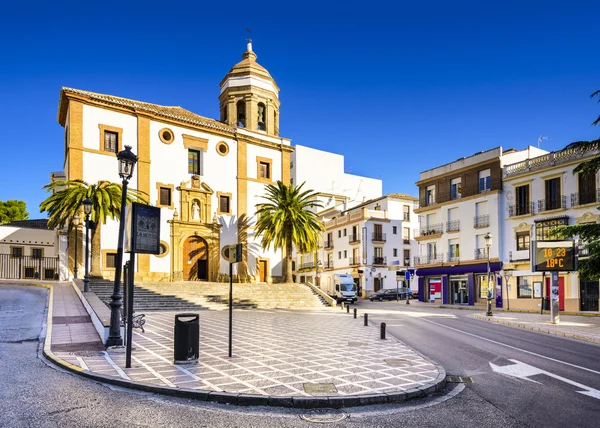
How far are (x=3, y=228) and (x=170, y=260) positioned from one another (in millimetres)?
17484

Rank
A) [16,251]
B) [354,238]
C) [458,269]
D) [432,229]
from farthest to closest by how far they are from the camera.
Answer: [354,238] → [432,229] → [458,269] → [16,251]

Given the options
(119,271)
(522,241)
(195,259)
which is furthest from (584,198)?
(119,271)

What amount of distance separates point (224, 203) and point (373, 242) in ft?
73.6

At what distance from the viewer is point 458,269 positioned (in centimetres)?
4069

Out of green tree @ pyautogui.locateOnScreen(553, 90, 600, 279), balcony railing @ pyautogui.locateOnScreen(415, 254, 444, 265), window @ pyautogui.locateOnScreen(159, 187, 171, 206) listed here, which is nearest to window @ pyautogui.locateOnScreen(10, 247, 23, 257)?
window @ pyautogui.locateOnScreen(159, 187, 171, 206)

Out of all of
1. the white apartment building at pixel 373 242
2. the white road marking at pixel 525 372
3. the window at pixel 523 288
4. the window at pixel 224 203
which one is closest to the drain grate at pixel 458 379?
the white road marking at pixel 525 372

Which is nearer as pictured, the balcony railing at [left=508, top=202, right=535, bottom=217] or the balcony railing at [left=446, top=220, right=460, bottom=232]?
the balcony railing at [left=508, top=202, right=535, bottom=217]

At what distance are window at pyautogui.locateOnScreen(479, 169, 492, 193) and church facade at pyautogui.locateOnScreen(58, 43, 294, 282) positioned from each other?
1703 centimetres

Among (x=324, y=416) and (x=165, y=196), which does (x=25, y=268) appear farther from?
(x=324, y=416)

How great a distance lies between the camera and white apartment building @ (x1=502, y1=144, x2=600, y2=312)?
3059 centimetres

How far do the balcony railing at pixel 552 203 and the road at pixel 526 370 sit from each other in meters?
19.7

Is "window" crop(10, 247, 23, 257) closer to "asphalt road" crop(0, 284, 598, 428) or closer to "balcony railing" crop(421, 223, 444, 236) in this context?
"asphalt road" crop(0, 284, 598, 428)

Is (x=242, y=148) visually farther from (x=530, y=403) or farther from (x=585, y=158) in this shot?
(x=530, y=403)

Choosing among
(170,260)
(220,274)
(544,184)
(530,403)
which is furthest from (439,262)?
(530,403)
